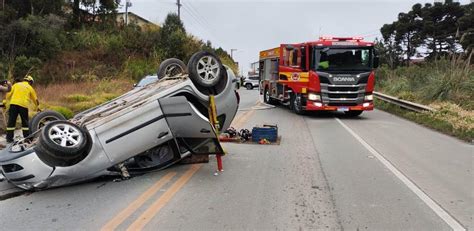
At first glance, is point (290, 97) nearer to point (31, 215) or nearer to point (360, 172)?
point (360, 172)

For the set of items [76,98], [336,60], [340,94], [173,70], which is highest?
[336,60]

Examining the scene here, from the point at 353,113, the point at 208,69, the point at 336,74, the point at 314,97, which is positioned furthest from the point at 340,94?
the point at 208,69

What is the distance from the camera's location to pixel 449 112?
1592 centimetres

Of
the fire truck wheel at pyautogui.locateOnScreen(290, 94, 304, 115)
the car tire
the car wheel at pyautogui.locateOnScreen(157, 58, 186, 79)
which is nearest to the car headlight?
the fire truck wheel at pyautogui.locateOnScreen(290, 94, 304, 115)

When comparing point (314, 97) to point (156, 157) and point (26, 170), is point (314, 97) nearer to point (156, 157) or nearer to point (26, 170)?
point (156, 157)

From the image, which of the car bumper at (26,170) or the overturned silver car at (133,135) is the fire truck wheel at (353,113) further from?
the car bumper at (26,170)

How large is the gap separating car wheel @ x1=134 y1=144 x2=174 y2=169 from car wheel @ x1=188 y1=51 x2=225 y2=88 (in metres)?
1.19

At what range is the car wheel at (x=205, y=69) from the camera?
7809 mm

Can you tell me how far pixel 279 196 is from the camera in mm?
6340

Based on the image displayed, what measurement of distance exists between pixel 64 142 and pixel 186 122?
175cm

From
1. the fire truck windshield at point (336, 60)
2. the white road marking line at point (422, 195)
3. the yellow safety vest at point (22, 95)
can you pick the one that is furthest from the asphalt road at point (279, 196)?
the fire truck windshield at point (336, 60)

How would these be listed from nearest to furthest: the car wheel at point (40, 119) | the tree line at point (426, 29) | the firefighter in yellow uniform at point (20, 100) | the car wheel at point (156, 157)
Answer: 1. the car wheel at point (156, 157)
2. the car wheel at point (40, 119)
3. the firefighter in yellow uniform at point (20, 100)
4. the tree line at point (426, 29)

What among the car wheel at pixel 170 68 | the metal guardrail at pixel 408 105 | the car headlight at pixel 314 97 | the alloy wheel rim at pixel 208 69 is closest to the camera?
the alloy wheel rim at pixel 208 69

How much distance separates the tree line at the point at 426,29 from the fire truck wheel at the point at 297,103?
38663 mm
